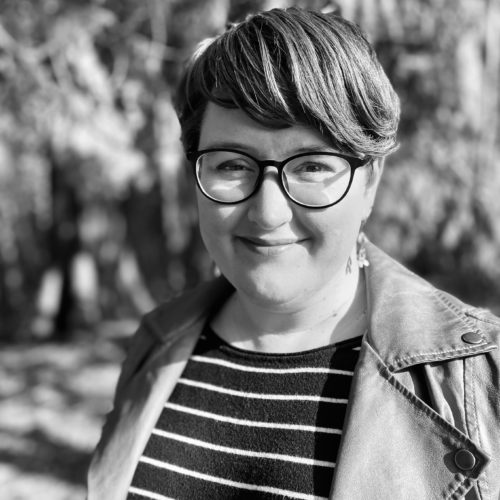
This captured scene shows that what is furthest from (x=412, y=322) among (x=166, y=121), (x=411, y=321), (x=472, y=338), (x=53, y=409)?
(x=53, y=409)

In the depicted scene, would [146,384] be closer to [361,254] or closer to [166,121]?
[361,254]

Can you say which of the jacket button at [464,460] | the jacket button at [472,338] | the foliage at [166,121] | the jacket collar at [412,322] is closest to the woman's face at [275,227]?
the jacket collar at [412,322]

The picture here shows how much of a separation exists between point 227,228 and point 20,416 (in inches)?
168

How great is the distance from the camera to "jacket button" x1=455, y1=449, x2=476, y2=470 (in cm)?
113

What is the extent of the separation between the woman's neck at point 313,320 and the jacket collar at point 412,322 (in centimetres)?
5

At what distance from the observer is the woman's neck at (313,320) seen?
140 centimetres

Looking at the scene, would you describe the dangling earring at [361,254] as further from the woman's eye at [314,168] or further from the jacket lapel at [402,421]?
the woman's eye at [314,168]

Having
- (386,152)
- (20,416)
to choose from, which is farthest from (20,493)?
(386,152)

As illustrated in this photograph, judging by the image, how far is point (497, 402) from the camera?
1.15 m

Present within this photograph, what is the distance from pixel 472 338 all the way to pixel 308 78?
0.58 meters

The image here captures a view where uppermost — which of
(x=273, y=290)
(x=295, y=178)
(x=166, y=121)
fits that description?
(x=295, y=178)

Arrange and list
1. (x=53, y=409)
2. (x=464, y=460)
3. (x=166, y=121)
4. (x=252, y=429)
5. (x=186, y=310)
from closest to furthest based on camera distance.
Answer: (x=464, y=460)
(x=252, y=429)
(x=186, y=310)
(x=166, y=121)
(x=53, y=409)

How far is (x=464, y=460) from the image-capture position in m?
1.13

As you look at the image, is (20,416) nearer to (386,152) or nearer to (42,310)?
(42,310)
